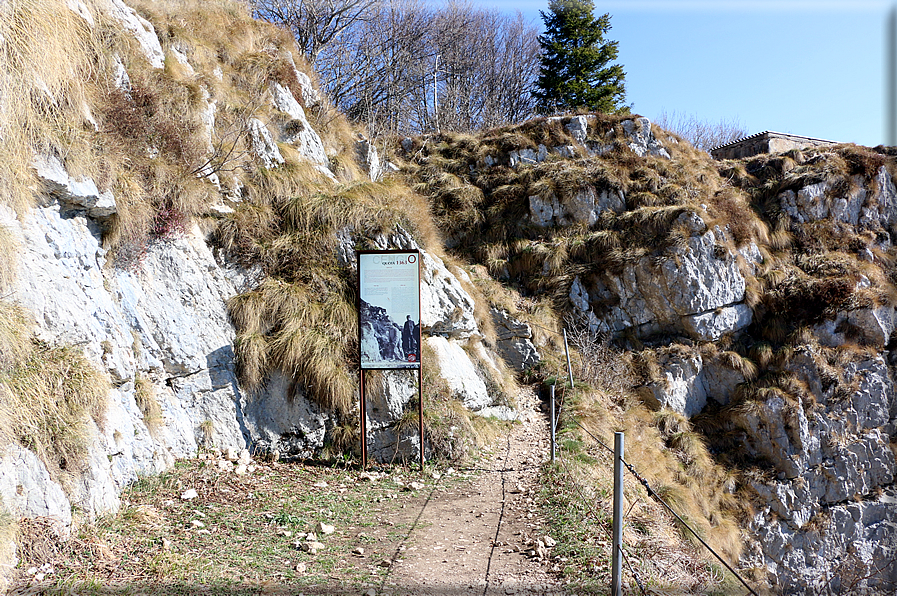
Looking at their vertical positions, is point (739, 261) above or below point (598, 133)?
below

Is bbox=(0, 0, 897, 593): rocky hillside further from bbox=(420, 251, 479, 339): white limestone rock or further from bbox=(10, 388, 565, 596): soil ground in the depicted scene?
bbox=(10, 388, 565, 596): soil ground

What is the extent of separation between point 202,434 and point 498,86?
81.4 ft

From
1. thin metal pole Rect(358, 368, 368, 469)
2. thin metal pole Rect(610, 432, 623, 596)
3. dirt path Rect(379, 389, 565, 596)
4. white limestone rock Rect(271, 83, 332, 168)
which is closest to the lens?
thin metal pole Rect(610, 432, 623, 596)

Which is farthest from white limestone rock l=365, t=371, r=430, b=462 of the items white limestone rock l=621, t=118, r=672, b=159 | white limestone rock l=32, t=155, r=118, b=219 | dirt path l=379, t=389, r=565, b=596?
white limestone rock l=621, t=118, r=672, b=159

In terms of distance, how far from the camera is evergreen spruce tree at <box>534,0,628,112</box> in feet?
68.7

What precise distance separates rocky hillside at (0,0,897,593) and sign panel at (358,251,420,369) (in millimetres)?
673

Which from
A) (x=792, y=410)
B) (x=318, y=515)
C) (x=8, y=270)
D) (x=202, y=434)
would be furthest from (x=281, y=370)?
(x=792, y=410)

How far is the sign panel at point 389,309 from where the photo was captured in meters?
6.82

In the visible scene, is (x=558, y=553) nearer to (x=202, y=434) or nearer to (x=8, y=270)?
(x=202, y=434)

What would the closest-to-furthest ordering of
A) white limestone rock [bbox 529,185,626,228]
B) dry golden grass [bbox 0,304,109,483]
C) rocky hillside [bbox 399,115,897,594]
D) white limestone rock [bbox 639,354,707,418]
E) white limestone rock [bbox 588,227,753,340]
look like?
dry golden grass [bbox 0,304,109,483] → rocky hillside [bbox 399,115,897,594] → white limestone rock [bbox 639,354,707,418] → white limestone rock [bbox 588,227,753,340] → white limestone rock [bbox 529,185,626,228]

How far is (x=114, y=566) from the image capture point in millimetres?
3885

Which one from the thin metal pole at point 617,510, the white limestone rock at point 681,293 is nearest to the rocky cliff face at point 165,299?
the thin metal pole at point 617,510

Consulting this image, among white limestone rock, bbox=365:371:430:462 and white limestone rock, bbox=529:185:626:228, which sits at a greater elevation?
white limestone rock, bbox=529:185:626:228

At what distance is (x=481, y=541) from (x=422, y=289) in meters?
4.51
